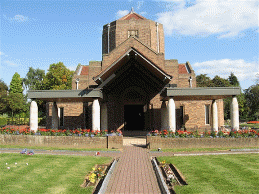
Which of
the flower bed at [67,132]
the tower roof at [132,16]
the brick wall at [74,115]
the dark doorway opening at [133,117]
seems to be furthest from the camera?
the tower roof at [132,16]

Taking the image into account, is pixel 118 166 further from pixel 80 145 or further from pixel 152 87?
pixel 152 87

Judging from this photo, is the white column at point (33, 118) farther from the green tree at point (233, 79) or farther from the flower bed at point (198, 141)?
the green tree at point (233, 79)

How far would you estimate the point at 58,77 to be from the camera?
186 ft

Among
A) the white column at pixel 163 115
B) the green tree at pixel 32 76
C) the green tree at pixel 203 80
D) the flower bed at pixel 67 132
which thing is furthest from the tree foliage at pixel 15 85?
the white column at pixel 163 115

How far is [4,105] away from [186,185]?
183 ft

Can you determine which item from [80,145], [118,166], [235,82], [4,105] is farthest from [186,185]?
[235,82]

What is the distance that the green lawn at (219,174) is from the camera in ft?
25.8

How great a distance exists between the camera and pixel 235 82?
102500 mm

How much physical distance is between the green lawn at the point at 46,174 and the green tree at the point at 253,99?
6828 cm

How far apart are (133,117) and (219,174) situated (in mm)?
20412

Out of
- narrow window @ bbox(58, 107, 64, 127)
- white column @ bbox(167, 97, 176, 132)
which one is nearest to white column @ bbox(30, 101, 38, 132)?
narrow window @ bbox(58, 107, 64, 127)

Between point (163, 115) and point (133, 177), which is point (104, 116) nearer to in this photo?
point (163, 115)

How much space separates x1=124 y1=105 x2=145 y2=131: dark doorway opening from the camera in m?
29.5

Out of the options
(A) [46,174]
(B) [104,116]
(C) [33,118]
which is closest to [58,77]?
(B) [104,116]
